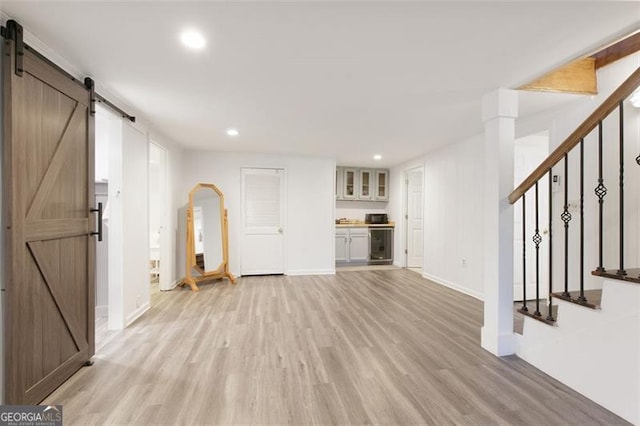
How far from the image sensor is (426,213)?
17.0 feet

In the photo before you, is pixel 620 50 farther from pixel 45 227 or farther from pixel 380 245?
pixel 380 245

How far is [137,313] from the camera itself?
120 inches

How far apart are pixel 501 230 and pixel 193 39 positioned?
2.66m

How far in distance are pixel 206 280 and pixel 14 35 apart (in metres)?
3.79

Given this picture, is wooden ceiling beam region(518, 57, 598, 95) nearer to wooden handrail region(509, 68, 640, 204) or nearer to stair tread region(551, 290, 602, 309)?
wooden handrail region(509, 68, 640, 204)

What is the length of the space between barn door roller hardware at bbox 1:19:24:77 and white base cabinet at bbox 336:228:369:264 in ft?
18.0

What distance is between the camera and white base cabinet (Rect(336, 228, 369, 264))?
648 centimetres

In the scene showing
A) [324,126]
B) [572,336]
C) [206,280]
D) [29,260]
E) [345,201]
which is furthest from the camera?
[345,201]

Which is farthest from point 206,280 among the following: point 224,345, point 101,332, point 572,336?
point 572,336

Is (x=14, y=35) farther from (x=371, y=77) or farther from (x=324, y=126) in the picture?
(x=324, y=126)

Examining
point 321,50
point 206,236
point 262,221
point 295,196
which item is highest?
point 321,50

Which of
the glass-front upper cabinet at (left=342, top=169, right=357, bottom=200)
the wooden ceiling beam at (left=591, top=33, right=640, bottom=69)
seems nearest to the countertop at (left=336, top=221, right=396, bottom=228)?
the glass-front upper cabinet at (left=342, top=169, right=357, bottom=200)

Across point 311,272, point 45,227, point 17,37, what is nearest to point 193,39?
point 17,37

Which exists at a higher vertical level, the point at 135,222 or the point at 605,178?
the point at 605,178
